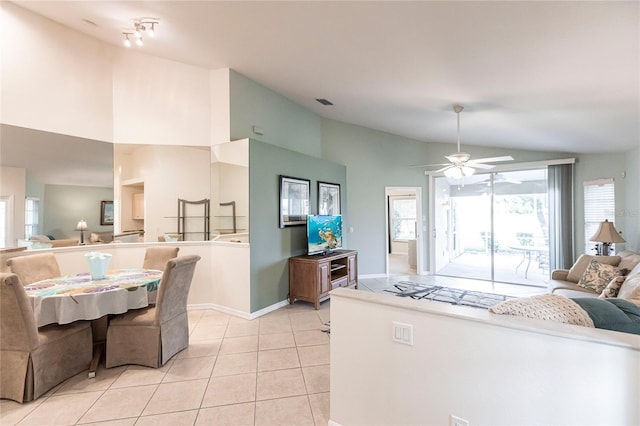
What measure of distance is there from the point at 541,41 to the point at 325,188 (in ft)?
12.6

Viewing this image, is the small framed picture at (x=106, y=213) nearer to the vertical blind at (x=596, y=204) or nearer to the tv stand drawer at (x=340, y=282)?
the tv stand drawer at (x=340, y=282)

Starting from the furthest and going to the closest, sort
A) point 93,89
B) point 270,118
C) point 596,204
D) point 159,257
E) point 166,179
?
point 596,204 < point 270,118 < point 166,179 < point 93,89 < point 159,257

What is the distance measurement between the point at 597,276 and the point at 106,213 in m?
6.69

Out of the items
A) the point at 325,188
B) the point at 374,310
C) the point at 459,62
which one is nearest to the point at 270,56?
the point at 459,62

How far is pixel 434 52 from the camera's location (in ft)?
9.41

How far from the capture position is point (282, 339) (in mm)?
3461

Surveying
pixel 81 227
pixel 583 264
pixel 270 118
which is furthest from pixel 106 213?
pixel 583 264

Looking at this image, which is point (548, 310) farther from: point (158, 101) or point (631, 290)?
point (158, 101)

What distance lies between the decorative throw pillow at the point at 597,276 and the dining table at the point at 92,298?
5146 mm

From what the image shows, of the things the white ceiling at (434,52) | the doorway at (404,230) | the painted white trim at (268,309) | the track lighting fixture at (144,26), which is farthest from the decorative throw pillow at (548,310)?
the doorway at (404,230)

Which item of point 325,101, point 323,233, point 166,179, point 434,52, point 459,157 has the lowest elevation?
point 323,233

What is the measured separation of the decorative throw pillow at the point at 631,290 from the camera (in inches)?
93.6

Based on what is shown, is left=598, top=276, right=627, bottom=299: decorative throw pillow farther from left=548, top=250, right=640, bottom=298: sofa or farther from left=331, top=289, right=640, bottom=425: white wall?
left=331, top=289, right=640, bottom=425: white wall

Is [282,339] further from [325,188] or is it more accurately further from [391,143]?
[391,143]
